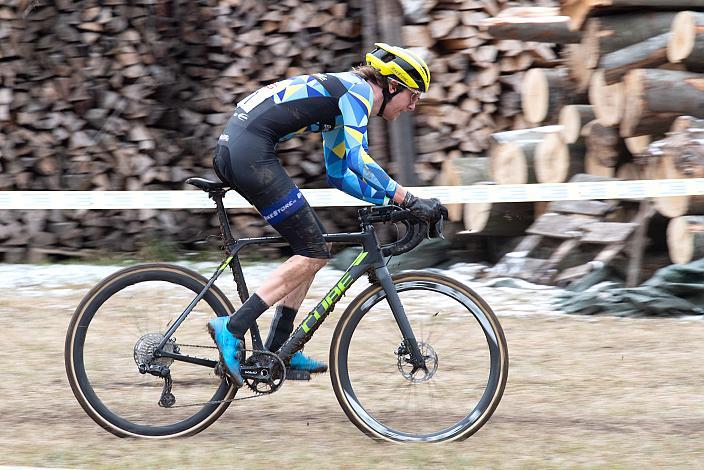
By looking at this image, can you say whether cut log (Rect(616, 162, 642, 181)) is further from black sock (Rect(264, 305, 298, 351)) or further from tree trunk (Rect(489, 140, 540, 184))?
black sock (Rect(264, 305, 298, 351))

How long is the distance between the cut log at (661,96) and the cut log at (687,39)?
0.42ft

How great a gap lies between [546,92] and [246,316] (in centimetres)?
552

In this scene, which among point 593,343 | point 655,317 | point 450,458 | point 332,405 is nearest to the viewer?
point 450,458

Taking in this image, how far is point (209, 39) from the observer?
10406mm

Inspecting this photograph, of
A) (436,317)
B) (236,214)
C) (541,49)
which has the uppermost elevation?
(436,317)

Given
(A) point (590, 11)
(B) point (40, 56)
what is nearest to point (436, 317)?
(A) point (590, 11)

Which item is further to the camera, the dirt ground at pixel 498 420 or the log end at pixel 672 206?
the log end at pixel 672 206

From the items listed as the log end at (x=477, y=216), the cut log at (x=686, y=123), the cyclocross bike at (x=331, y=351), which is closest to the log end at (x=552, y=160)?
the log end at (x=477, y=216)

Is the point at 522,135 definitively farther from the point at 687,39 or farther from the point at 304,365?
the point at 304,365

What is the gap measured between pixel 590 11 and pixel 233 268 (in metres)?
5.06

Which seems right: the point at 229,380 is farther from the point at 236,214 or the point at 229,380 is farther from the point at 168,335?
the point at 236,214

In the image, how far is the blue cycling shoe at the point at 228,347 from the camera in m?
4.87

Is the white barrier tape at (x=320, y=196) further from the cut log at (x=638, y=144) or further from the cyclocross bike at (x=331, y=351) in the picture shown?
the cyclocross bike at (x=331, y=351)

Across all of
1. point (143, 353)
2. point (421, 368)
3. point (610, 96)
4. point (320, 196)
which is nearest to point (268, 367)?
point (143, 353)
